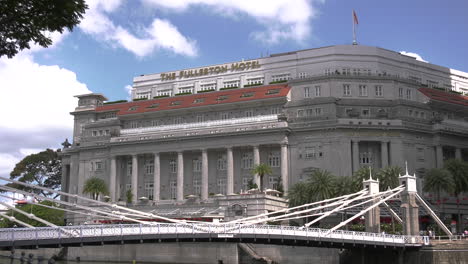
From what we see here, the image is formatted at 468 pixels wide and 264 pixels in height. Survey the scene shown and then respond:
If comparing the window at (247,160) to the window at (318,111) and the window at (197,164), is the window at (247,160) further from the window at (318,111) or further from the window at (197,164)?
the window at (318,111)

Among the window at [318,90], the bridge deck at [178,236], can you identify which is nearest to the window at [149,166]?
the window at [318,90]

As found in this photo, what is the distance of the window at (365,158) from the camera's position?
10081cm

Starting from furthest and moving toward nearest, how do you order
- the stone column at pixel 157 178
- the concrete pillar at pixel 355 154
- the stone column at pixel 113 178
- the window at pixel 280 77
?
the window at pixel 280 77 < the stone column at pixel 113 178 < the stone column at pixel 157 178 < the concrete pillar at pixel 355 154

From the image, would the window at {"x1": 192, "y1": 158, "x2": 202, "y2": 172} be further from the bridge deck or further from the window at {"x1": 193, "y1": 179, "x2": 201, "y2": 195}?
the bridge deck

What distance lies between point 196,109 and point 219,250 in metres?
42.7

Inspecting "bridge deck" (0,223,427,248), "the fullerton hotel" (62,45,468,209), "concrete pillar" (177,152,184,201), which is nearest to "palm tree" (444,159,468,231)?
"the fullerton hotel" (62,45,468,209)

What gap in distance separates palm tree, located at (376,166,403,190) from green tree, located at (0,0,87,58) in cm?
5717

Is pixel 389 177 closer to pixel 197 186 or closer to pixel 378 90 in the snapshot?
pixel 378 90

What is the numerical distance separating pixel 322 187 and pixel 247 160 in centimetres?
2522

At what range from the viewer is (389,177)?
8269 centimetres

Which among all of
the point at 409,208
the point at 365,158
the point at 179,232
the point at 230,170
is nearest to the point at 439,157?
the point at 365,158

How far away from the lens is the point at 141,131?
114938 millimetres

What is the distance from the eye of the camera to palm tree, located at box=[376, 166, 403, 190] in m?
82.2

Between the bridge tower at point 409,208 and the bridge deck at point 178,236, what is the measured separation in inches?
159
